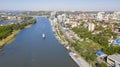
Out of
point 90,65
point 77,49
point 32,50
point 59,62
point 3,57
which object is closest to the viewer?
point 90,65

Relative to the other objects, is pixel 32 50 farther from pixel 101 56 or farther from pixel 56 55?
pixel 101 56

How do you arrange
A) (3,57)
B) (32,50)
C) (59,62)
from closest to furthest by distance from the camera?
(59,62)
(3,57)
(32,50)

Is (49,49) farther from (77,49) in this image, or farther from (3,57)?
(3,57)

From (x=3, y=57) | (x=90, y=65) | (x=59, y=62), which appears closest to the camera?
(x=90, y=65)

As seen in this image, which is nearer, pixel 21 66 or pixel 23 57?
pixel 21 66

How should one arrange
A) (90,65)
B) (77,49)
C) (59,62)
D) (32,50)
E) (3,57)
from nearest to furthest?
(90,65), (59,62), (3,57), (77,49), (32,50)

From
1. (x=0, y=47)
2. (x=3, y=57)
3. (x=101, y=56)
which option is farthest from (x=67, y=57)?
(x=0, y=47)

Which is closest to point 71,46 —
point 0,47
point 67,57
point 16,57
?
point 67,57

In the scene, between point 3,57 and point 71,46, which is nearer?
point 3,57
